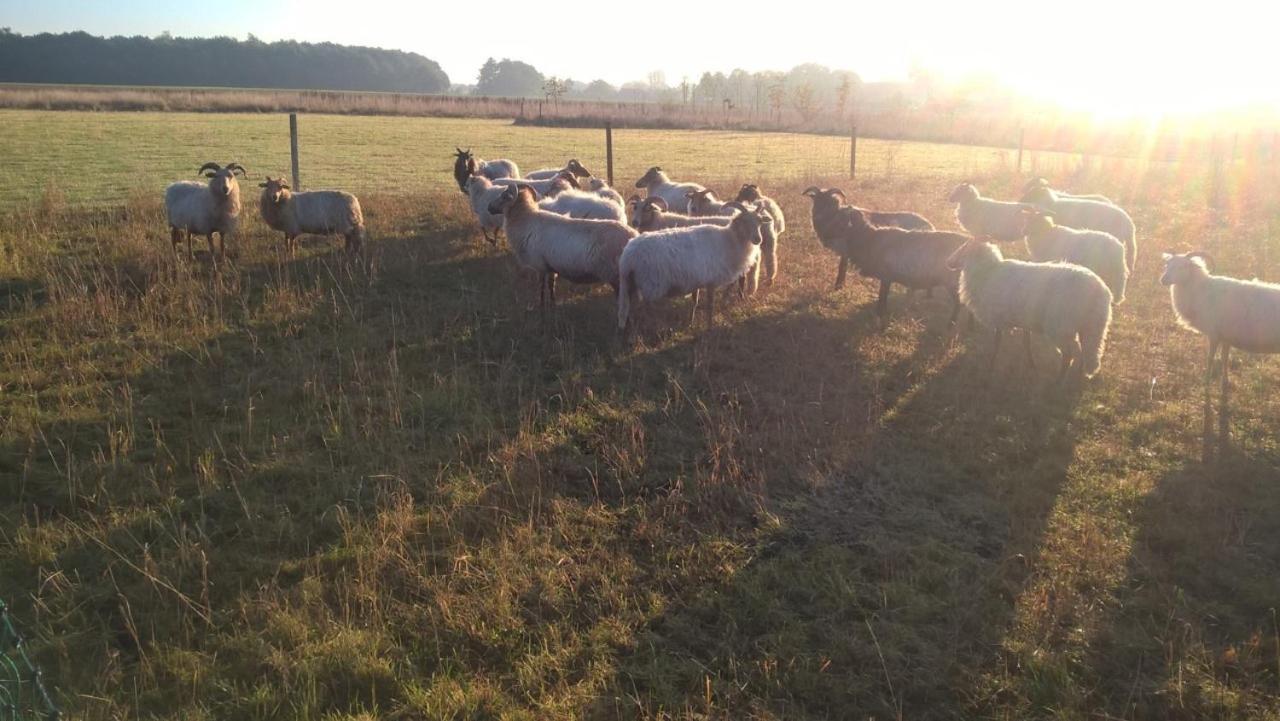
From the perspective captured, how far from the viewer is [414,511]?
213 inches

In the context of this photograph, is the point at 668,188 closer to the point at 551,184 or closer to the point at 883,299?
the point at 551,184

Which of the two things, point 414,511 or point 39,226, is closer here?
point 414,511

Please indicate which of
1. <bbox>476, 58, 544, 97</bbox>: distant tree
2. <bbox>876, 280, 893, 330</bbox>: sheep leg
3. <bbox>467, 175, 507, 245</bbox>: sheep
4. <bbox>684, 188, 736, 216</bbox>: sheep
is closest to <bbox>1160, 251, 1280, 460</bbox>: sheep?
<bbox>876, 280, 893, 330</bbox>: sheep leg

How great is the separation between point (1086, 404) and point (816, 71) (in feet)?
547

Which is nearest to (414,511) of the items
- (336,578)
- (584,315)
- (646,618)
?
(336,578)

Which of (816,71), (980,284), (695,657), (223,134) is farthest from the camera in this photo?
(816,71)

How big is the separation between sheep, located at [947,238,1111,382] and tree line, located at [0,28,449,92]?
141617 millimetres

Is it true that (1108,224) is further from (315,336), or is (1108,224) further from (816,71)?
(816,71)

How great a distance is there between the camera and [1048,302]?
25.4 ft

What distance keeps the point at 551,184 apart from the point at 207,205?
18.4 ft

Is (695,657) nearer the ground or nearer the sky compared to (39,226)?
nearer the ground

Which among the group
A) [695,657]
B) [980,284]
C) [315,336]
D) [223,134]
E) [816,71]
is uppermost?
[816,71]

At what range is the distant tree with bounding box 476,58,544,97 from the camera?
163625mm

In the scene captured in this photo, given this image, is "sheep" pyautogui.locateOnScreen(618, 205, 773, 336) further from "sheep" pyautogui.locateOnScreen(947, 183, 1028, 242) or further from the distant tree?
the distant tree
